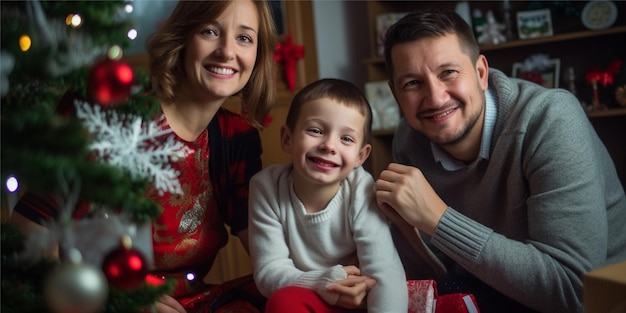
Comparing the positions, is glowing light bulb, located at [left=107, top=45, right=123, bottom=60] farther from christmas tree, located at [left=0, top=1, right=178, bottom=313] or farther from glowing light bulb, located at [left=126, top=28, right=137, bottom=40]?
glowing light bulb, located at [left=126, top=28, right=137, bottom=40]

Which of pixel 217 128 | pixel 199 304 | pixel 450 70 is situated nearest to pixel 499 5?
pixel 450 70

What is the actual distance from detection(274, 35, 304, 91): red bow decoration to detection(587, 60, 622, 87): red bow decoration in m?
1.62

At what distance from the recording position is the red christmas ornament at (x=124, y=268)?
836 mm

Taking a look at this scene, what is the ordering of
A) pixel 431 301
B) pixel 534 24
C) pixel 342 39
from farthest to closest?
pixel 342 39, pixel 534 24, pixel 431 301

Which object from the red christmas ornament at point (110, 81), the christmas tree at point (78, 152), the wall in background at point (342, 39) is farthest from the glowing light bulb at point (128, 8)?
the wall in background at point (342, 39)

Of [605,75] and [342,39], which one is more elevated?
[342,39]

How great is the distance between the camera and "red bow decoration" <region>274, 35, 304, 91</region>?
4.07m

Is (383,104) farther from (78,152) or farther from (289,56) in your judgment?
(78,152)

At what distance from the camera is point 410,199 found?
5.16 ft

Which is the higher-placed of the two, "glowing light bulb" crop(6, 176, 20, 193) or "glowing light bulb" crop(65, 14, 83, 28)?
"glowing light bulb" crop(65, 14, 83, 28)

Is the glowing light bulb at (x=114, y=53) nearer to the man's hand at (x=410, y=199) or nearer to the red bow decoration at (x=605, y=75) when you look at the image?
the man's hand at (x=410, y=199)

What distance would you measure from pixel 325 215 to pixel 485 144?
0.50 metres

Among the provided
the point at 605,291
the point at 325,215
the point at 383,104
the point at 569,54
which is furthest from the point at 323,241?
the point at 569,54

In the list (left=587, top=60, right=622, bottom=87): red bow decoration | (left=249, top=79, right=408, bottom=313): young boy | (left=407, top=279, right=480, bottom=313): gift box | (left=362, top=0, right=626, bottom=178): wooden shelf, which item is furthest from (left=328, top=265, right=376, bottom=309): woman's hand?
(left=587, top=60, right=622, bottom=87): red bow decoration
